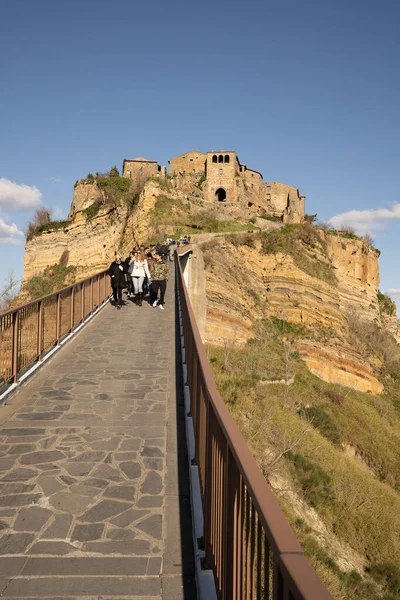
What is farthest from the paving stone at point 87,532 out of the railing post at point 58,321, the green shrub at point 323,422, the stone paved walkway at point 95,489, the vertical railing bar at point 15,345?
the green shrub at point 323,422

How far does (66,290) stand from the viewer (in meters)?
10.6

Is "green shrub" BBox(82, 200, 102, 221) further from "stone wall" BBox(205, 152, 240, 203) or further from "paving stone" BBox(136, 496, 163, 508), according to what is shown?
"paving stone" BBox(136, 496, 163, 508)

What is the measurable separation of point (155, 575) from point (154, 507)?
2.90ft

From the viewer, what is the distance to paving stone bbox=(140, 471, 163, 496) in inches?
169

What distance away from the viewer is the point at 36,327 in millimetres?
8438

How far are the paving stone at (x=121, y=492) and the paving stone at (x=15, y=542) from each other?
2.81 ft

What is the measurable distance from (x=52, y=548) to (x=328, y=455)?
18.0 metres

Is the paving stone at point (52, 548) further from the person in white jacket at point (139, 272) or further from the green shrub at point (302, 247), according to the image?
the green shrub at point (302, 247)

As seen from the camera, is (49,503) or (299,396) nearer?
(49,503)

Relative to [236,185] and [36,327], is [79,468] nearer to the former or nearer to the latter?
[36,327]

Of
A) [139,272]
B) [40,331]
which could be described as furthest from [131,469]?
[139,272]

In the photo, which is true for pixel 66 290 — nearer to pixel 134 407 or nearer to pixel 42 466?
pixel 134 407

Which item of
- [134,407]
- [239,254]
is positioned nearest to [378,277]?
[239,254]

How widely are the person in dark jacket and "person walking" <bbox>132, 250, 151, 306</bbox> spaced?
593mm
